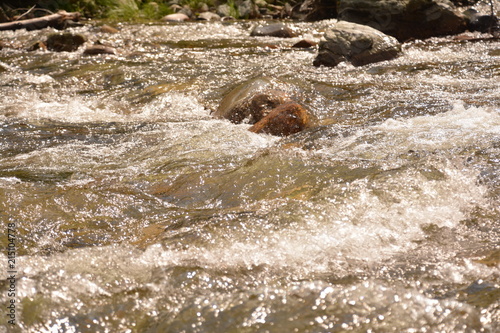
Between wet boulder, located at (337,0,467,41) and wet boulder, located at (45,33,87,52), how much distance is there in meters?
5.22

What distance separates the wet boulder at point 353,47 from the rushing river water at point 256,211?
1035 millimetres

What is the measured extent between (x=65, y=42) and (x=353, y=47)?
17.2 feet

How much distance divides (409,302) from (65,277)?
55.7 inches

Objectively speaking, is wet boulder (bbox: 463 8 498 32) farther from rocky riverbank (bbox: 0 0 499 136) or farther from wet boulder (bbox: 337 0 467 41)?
wet boulder (bbox: 337 0 467 41)

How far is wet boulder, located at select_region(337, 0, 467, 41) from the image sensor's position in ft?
32.1

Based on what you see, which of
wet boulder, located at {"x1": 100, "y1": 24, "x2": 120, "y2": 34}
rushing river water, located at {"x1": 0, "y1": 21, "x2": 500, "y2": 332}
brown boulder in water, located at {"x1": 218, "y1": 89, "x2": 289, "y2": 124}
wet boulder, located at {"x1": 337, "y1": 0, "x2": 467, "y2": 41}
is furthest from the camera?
wet boulder, located at {"x1": 100, "y1": 24, "x2": 120, "y2": 34}

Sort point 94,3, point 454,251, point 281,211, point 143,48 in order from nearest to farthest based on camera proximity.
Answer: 1. point 454,251
2. point 281,211
3. point 143,48
4. point 94,3

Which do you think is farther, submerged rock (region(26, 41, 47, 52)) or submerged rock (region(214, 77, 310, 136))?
submerged rock (region(26, 41, 47, 52))

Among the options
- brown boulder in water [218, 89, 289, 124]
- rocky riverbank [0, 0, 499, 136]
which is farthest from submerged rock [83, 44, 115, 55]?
brown boulder in water [218, 89, 289, 124]

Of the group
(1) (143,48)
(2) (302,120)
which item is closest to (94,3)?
(1) (143,48)

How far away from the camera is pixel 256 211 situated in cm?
297

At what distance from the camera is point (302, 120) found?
4879mm

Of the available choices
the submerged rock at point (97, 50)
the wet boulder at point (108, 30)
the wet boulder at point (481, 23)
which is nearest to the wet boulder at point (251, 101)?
the submerged rock at point (97, 50)

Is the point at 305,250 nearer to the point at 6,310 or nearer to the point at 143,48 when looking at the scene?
the point at 6,310
